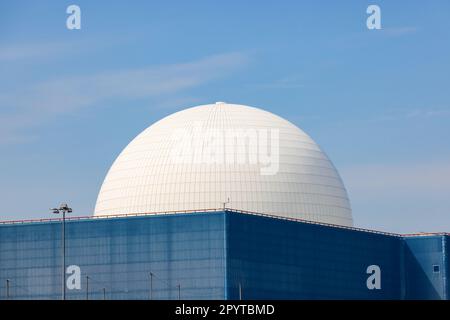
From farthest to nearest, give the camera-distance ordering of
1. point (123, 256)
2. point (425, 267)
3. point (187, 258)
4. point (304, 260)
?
point (425, 267), point (304, 260), point (123, 256), point (187, 258)

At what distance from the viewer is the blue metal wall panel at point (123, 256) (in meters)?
132

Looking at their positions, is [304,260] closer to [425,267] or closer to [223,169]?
[223,169]

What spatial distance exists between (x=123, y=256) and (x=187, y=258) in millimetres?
6921

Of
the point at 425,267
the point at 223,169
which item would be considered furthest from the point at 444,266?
the point at 223,169

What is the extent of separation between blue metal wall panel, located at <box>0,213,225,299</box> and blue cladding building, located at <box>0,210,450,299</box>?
95 millimetres

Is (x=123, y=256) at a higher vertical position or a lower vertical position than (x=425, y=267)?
higher

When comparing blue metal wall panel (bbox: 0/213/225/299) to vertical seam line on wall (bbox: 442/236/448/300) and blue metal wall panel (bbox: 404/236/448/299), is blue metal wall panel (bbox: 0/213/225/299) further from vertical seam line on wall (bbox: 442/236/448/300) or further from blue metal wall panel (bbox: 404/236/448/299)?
vertical seam line on wall (bbox: 442/236/448/300)

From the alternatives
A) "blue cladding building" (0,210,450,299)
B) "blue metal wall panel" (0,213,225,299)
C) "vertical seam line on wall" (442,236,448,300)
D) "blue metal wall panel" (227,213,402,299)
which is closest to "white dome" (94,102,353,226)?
"blue metal wall panel" (227,213,402,299)

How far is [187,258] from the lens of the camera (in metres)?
132

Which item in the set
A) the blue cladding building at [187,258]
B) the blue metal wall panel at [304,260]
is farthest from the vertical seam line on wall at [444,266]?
the blue cladding building at [187,258]

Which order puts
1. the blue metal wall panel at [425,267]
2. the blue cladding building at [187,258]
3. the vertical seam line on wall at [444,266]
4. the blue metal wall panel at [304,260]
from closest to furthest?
1. the blue cladding building at [187,258]
2. the blue metal wall panel at [304,260]
3. the vertical seam line on wall at [444,266]
4. the blue metal wall panel at [425,267]

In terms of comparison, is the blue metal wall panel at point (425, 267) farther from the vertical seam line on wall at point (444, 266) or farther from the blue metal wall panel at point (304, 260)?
the blue metal wall panel at point (304, 260)

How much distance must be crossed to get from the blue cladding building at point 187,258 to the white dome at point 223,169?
11.2 ft

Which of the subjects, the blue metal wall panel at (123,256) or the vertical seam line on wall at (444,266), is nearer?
the blue metal wall panel at (123,256)
